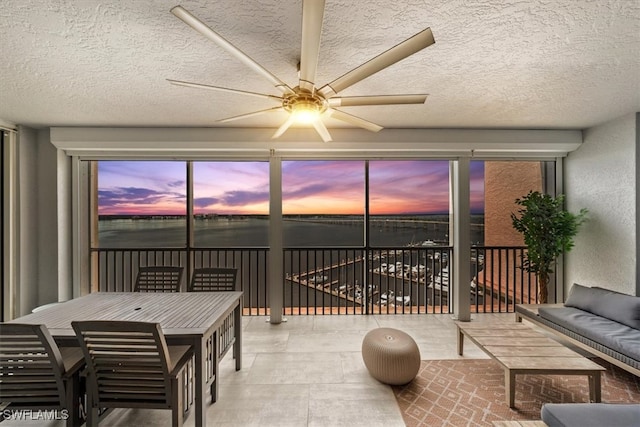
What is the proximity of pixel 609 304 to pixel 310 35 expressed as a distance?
3.83 meters

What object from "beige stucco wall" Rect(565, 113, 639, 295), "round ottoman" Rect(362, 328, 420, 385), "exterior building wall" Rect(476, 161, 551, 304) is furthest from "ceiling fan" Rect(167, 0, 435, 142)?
"exterior building wall" Rect(476, 161, 551, 304)

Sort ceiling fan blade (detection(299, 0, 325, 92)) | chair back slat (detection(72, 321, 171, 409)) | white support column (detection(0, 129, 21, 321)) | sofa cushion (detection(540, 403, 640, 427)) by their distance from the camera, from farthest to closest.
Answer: white support column (detection(0, 129, 21, 321)), chair back slat (detection(72, 321, 171, 409)), sofa cushion (detection(540, 403, 640, 427)), ceiling fan blade (detection(299, 0, 325, 92))

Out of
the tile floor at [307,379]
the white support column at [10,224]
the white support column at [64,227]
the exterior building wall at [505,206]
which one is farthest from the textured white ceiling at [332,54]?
the tile floor at [307,379]

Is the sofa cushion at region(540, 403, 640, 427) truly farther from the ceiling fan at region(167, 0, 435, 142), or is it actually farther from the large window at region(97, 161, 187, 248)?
the large window at region(97, 161, 187, 248)

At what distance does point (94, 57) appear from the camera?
2025mm

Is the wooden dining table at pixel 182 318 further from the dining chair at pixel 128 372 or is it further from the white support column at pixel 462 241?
the white support column at pixel 462 241

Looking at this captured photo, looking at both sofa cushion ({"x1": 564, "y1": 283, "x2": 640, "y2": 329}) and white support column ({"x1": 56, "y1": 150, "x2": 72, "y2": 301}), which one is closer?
sofa cushion ({"x1": 564, "y1": 283, "x2": 640, "y2": 329})

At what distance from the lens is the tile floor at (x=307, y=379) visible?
2.02 meters

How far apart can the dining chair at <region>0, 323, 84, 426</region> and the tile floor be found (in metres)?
0.46

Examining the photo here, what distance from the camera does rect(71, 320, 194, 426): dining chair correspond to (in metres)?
1.57

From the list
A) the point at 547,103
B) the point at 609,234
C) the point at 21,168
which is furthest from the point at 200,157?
the point at 609,234

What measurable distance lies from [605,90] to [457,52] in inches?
71.1

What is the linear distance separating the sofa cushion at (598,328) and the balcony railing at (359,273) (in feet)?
3.46

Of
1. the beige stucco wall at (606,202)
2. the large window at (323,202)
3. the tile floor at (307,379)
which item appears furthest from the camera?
the large window at (323,202)
